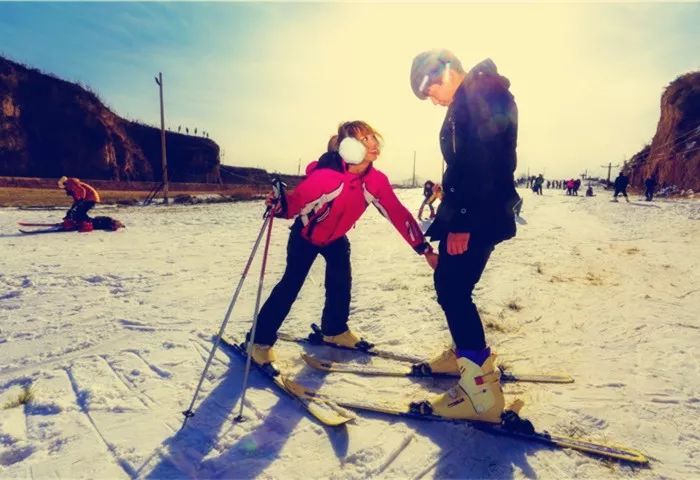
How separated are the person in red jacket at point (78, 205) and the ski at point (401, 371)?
10.00m

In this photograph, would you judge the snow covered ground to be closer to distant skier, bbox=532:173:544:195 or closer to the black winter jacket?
the black winter jacket

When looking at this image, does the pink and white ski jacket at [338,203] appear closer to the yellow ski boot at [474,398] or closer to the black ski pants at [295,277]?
the black ski pants at [295,277]

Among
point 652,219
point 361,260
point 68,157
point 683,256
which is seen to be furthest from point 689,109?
point 68,157

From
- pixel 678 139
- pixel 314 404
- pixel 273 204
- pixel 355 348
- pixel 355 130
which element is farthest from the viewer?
pixel 678 139

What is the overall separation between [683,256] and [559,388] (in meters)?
6.32

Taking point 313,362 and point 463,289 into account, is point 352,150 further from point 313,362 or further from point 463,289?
point 313,362

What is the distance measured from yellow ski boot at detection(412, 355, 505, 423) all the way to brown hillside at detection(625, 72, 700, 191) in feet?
132

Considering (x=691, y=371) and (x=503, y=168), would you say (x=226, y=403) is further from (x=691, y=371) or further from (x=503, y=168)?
(x=691, y=371)

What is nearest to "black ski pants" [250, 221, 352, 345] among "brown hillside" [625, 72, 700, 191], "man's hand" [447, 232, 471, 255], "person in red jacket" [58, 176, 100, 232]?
"man's hand" [447, 232, 471, 255]

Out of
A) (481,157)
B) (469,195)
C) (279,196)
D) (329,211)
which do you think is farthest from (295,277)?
(481,157)

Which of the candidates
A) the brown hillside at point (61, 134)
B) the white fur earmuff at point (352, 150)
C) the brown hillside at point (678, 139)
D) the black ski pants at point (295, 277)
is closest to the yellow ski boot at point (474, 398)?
the black ski pants at point (295, 277)

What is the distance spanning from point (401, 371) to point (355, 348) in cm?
61

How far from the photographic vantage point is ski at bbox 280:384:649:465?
2244mm

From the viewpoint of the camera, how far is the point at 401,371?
11.0ft
